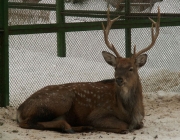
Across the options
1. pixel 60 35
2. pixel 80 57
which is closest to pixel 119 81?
pixel 80 57

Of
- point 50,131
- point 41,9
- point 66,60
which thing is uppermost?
point 41,9

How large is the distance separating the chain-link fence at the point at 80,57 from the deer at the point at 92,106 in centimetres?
202

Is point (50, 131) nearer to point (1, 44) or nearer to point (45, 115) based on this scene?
point (45, 115)

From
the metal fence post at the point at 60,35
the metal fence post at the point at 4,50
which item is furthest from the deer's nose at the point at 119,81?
the metal fence post at the point at 60,35

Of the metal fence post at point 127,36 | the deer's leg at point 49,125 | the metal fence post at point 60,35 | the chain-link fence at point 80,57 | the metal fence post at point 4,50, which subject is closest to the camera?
the deer's leg at point 49,125

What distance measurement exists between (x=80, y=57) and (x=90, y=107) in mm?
3272

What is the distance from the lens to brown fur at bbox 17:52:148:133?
7410mm

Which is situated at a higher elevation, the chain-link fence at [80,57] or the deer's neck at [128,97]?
the chain-link fence at [80,57]

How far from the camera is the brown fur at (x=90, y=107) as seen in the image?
292 inches

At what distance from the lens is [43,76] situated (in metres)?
10.2

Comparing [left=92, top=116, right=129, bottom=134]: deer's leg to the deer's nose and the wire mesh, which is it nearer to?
the deer's nose

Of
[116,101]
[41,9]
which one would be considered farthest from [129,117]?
[41,9]

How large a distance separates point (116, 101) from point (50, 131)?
1.05 meters

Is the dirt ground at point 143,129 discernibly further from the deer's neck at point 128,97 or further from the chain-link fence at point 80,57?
the chain-link fence at point 80,57
